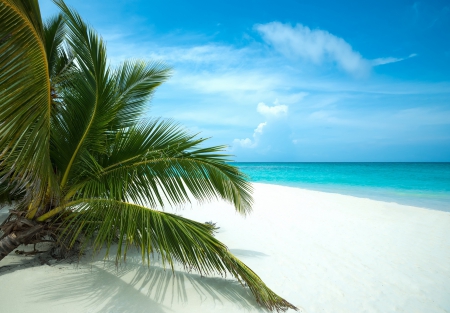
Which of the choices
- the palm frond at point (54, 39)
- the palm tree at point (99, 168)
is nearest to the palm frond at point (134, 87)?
the palm tree at point (99, 168)

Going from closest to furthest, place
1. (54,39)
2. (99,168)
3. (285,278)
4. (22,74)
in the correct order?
(22,74) → (99,168) → (285,278) → (54,39)

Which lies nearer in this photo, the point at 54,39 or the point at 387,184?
the point at 54,39

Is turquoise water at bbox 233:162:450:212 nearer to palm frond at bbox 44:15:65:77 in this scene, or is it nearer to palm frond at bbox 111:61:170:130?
palm frond at bbox 111:61:170:130

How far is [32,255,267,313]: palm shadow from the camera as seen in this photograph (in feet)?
10.8

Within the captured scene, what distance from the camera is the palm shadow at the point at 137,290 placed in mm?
3283

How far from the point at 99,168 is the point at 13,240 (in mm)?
1230

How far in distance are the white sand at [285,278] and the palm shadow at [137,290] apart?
0.01m

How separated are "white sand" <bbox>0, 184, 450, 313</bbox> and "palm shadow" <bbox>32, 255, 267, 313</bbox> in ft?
0.03

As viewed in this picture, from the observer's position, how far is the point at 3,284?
3531mm

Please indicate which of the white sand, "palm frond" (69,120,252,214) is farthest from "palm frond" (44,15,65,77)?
the white sand

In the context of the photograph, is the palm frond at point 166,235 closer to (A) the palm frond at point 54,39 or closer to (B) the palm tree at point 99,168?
(B) the palm tree at point 99,168

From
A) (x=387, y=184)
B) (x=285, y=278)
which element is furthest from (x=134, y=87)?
(x=387, y=184)

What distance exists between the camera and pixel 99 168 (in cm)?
375

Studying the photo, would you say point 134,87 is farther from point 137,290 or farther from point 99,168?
point 137,290
